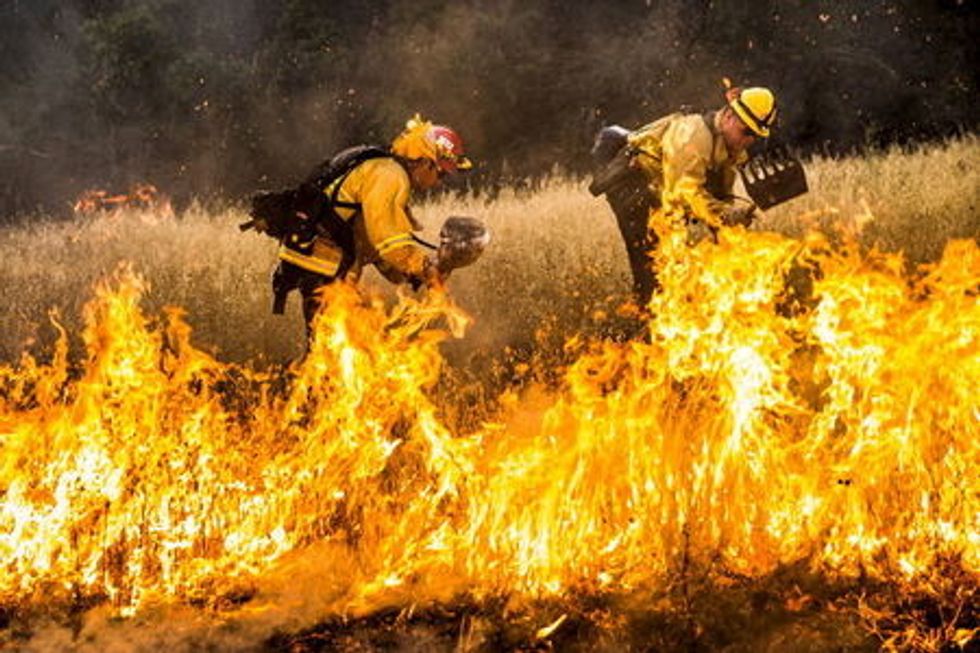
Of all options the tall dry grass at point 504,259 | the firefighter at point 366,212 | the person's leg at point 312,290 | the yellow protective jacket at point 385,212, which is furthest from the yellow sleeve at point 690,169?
the person's leg at point 312,290

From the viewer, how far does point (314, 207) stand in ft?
17.4

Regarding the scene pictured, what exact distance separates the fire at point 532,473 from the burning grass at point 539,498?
14 millimetres

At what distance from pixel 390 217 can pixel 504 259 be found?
416cm

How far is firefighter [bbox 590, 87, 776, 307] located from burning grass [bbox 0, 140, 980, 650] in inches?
12.3

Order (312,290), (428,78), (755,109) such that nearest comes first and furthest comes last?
(312,290)
(755,109)
(428,78)

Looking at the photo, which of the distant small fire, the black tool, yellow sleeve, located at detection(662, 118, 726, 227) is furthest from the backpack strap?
the distant small fire

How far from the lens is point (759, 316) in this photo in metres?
5.13

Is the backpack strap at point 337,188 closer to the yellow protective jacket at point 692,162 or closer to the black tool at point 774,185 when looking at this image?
the yellow protective jacket at point 692,162

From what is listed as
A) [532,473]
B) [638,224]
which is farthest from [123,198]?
[532,473]

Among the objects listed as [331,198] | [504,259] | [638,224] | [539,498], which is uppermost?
[331,198]

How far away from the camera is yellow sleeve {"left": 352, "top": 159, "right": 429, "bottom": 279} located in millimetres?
5133

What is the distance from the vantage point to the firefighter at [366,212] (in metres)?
5.16

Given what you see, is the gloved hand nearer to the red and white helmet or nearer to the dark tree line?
the red and white helmet

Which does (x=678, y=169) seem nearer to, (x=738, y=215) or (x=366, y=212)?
(x=738, y=215)
